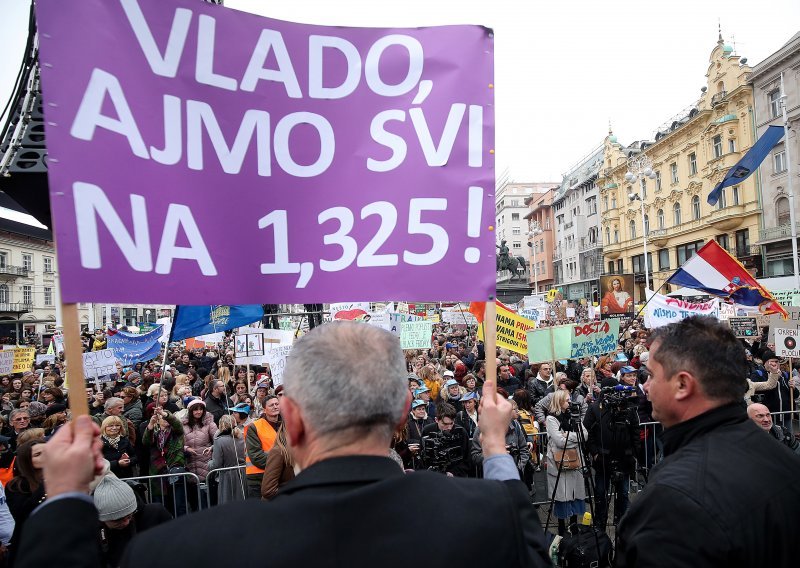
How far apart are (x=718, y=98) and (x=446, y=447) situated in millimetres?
43631

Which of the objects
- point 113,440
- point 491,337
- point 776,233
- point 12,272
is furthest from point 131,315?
point 491,337

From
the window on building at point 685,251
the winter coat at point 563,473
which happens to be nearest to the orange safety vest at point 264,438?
the winter coat at point 563,473

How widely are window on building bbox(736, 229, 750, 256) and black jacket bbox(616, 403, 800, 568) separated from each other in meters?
43.0

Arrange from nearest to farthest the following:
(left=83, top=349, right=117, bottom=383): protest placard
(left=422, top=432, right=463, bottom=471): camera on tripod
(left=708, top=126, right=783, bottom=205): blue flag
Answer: (left=422, top=432, right=463, bottom=471): camera on tripod
(left=83, top=349, right=117, bottom=383): protest placard
(left=708, top=126, right=783, bottom=205): blue flag

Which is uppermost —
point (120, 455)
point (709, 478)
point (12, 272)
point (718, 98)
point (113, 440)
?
point (718, 98)

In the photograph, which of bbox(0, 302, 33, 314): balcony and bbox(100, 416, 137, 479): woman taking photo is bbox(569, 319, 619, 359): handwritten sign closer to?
bbox(100, 416, 137, 479): woman taking photo

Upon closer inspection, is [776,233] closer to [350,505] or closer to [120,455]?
[120,455]

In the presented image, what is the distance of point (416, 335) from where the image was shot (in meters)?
14.2

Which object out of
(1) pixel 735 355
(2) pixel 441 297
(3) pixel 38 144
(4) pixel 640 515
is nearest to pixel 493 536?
(4) pixel 640 515

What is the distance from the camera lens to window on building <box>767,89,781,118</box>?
3480 cm

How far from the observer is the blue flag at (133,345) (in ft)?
44.9

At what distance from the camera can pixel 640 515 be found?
1.89m

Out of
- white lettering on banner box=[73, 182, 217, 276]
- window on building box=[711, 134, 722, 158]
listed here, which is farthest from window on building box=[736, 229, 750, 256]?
white lettering on banner box=[73, 182, 217, 276]

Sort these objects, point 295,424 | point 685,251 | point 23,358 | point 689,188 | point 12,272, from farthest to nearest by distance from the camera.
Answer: point 12,272
point 685,251
point 689,188
point 23,358
point 295,424
